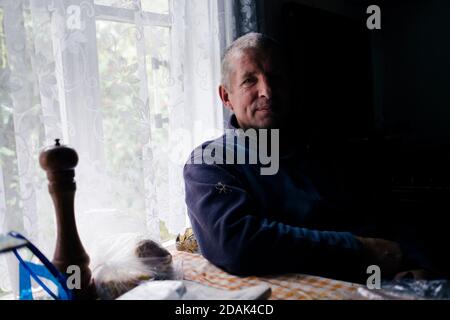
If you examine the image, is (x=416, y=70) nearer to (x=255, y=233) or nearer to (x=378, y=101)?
(x=378, y=101)

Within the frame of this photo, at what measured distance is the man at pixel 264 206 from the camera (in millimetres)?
910

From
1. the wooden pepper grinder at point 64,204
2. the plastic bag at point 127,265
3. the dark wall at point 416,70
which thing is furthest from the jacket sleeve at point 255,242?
the dark wall at point 416,70

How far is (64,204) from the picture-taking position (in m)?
0.70

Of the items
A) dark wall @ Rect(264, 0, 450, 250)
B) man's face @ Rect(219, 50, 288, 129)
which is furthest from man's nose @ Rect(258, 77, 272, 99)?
dark wall @ Rect(264, 0, 450, 250)

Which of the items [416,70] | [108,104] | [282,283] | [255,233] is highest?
[416,70]

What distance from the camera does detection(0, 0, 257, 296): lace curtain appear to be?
0.96 metres

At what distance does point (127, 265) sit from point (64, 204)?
A: 0.21 m

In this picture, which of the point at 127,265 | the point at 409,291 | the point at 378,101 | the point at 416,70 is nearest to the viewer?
the point at 409,291

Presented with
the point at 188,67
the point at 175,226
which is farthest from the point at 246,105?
the point at 175,226

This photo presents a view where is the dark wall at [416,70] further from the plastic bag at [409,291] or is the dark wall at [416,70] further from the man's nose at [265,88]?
the plastic bag at [409,291]

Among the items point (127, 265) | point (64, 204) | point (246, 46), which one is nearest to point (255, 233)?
point (127, 265)

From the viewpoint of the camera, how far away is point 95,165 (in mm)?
1113

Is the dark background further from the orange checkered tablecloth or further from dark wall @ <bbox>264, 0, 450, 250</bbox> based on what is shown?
the orange checkered tablecloth
